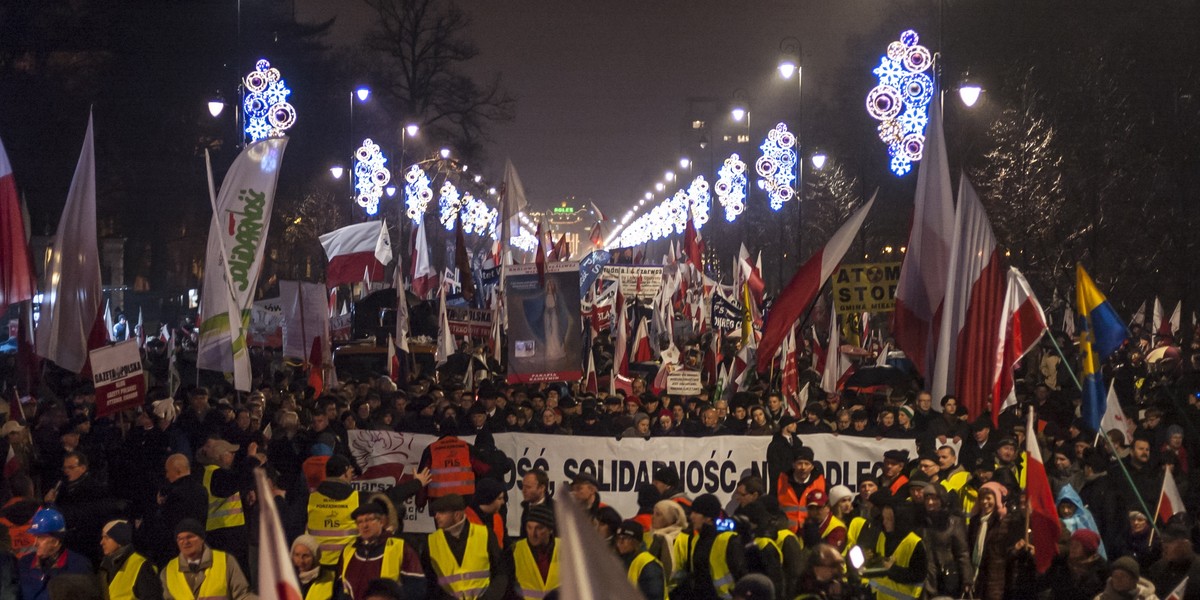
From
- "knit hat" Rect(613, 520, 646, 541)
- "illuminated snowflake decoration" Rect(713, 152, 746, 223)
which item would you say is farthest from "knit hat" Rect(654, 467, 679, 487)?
"illuminated snowflake decoration" Rect(713, 152, 746, 223)

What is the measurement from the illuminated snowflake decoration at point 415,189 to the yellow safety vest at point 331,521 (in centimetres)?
3824

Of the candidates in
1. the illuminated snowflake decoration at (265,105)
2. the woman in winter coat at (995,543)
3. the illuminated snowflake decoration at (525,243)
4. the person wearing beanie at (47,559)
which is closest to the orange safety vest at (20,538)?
the person wearing beanie at (47,559)

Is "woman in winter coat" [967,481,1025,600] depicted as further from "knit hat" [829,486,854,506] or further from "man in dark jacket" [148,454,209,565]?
"man in dark jacket" [148,454,209,565]

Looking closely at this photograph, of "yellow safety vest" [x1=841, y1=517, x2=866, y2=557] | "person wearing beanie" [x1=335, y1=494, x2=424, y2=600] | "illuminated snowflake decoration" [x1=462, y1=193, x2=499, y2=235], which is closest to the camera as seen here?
"person wearing beanie" [x1=335, y1=494, x2=424, y2=600]

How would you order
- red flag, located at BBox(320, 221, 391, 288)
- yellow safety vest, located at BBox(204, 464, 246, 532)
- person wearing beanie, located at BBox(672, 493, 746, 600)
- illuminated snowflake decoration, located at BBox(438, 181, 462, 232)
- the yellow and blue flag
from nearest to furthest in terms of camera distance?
person wearing beanie, located at BBox(672, 493, 746, 600) → yellow safety vest, located at BBox(204, 464, 246, 532) → the yellow and blue flag → red flag, located at BBox(320, 221, 391, 288) → illuminated snowflake decoration, located at BBox(438, 181, 462, 232)

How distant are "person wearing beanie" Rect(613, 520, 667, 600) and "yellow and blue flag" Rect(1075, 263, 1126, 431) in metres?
4.94

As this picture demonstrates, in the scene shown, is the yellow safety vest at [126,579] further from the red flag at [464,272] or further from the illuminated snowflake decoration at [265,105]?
the illuminated snowflake decoration at [265,105]

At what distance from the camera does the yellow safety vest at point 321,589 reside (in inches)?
305

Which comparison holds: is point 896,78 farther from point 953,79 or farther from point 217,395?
point 217,395

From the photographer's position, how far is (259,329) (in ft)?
80.2

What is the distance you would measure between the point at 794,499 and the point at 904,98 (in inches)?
914

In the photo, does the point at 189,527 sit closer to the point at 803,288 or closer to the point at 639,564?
the point at 639,564

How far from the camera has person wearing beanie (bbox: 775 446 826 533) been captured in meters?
10.7

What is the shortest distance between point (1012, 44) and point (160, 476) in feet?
107
